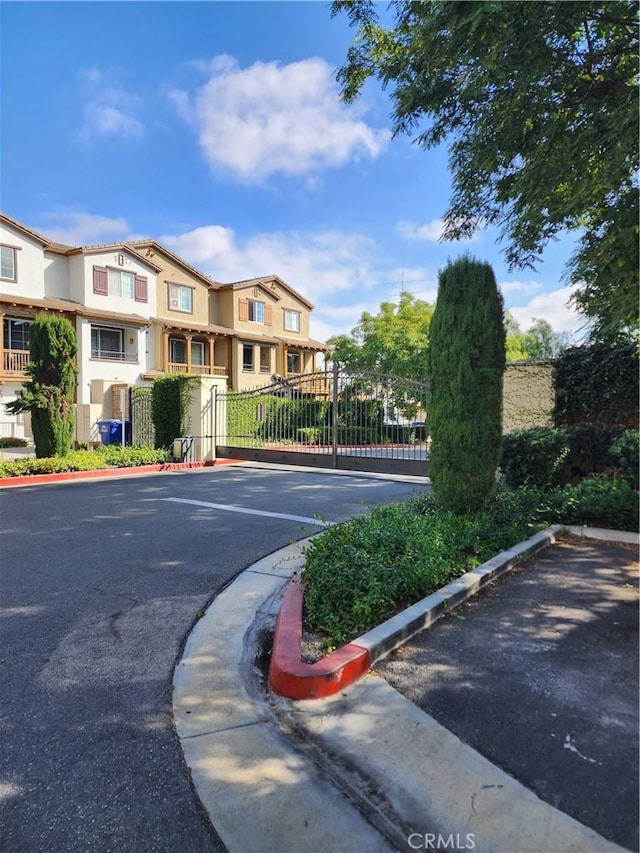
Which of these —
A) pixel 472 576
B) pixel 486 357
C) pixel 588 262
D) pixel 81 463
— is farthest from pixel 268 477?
pixel 588 262

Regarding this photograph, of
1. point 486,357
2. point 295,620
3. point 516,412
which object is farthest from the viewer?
point 516,412

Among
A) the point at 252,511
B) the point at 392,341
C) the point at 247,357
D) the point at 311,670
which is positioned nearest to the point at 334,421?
the point at 252,511

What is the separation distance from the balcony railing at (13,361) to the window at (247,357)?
1275 cm

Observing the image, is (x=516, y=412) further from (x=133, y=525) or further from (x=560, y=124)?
(x=133, y=525)

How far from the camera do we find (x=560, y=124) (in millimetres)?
4500

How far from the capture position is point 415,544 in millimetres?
4828

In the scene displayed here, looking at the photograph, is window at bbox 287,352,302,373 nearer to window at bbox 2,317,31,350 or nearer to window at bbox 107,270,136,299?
window at bbox 107,270,136,299

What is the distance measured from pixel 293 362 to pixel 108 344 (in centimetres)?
1360

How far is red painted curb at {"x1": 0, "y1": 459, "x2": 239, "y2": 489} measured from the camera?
38.5 ft

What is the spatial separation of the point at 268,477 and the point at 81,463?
4.83 m

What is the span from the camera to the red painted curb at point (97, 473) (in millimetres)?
11750

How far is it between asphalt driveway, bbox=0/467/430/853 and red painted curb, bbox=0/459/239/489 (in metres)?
2.89

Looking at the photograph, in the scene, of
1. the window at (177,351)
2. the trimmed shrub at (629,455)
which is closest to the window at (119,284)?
the window at (177,351)

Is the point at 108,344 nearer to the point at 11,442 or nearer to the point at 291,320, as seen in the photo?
the point at 11,442
